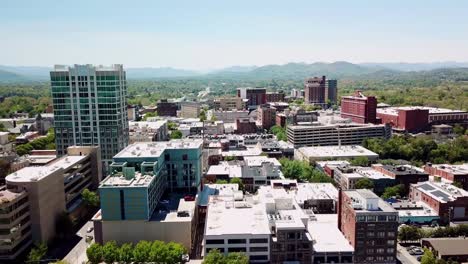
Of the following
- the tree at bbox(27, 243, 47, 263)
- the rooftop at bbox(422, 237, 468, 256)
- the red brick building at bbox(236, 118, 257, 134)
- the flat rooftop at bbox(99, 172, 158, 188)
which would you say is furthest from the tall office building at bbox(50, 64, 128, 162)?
the red brick building at bbox(236, 118, 257, 134)

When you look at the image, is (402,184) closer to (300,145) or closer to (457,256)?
(457,256)

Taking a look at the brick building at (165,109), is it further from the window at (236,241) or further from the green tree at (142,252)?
the window at (236,241)

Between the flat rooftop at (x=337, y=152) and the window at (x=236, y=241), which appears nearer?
the window at (x=236, y=241)

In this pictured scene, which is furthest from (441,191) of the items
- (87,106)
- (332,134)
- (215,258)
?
(87,106)

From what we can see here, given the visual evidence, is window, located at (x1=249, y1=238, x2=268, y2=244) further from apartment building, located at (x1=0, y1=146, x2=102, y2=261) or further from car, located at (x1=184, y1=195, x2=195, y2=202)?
apartment building, located at (x1=0, y1=146, x2=102, y2=261)

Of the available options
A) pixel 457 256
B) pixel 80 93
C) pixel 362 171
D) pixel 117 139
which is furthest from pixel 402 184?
pixel 80 93

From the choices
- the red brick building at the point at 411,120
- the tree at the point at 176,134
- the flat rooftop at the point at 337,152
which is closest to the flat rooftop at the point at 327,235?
the flat rooftop at the point at 337,152
